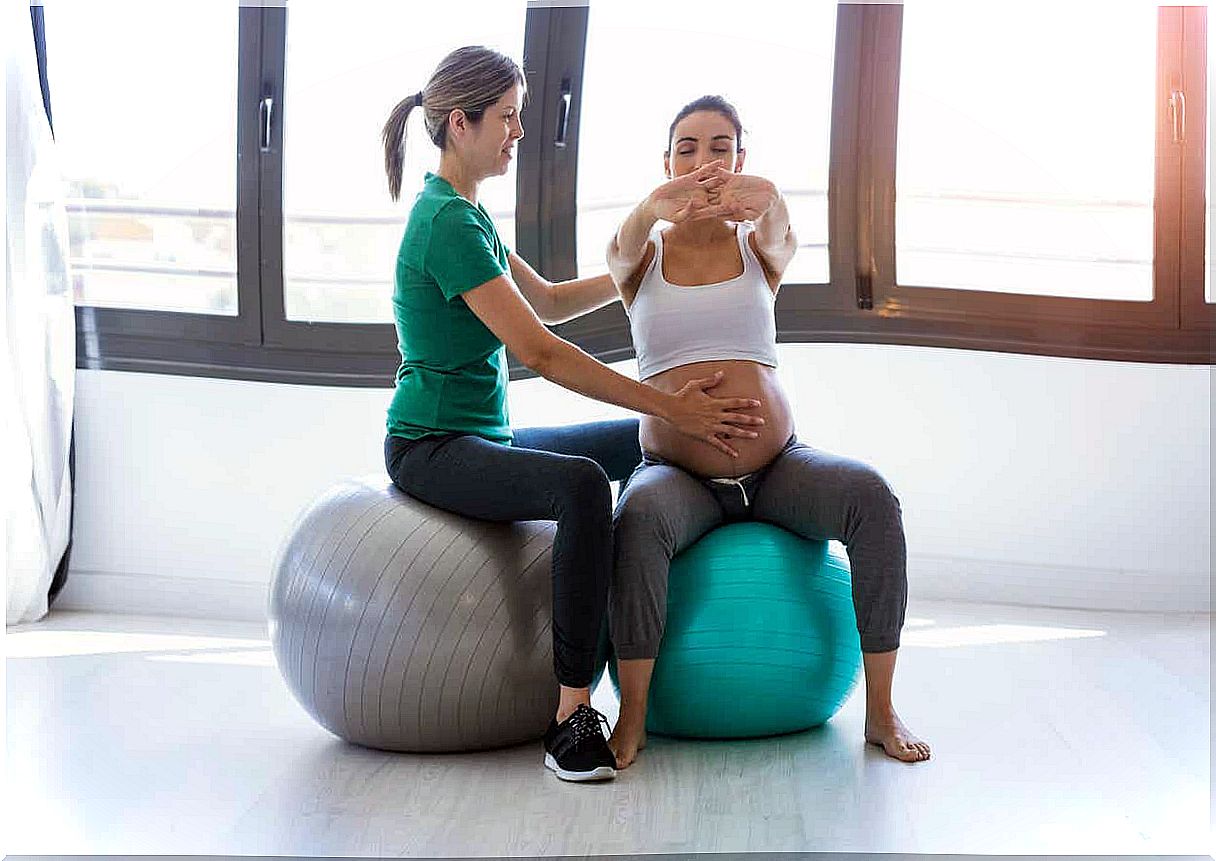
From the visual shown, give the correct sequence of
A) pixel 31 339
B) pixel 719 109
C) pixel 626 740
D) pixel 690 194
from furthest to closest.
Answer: pixel 31 339, pixel 719 109, pixel 690 194, pixel 626 740

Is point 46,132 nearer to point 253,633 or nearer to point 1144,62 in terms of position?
point 253,633

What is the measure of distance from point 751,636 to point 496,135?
1052 mm

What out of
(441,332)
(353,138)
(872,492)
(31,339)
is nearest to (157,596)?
(31,339)

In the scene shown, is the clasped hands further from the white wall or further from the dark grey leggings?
the white wall

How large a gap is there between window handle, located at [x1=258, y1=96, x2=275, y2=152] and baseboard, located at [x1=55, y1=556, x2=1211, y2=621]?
1301 mm

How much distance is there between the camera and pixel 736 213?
2.65 metres

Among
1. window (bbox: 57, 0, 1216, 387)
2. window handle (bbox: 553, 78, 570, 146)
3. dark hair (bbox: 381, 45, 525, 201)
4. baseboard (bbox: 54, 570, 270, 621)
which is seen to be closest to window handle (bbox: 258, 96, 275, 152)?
window (bbox: 57, 0, 1216, 387)

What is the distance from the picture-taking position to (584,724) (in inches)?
94.7

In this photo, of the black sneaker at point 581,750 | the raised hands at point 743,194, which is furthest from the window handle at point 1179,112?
the black sneaker at point 581,750

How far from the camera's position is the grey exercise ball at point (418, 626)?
95.1 inches

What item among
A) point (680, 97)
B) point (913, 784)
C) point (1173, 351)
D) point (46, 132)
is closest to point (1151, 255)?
point (1173, 351)

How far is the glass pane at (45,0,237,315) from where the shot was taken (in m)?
4.04

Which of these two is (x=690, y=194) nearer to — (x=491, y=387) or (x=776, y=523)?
(x=491, y=387)

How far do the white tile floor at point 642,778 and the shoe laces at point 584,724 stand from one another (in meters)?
0.09
